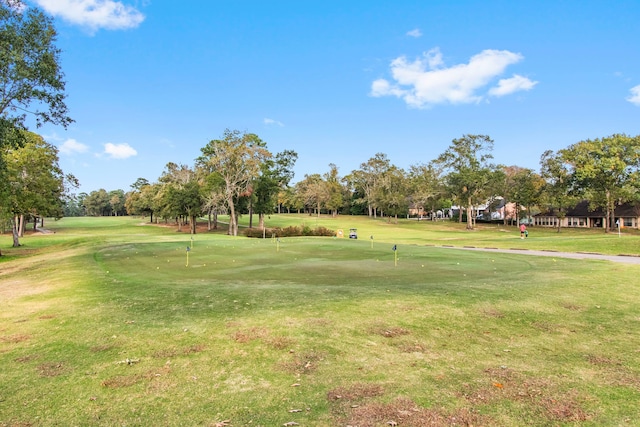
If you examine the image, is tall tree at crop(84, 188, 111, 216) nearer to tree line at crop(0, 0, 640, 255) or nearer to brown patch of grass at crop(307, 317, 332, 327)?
tree line at crop(0, 0, 640, 255)

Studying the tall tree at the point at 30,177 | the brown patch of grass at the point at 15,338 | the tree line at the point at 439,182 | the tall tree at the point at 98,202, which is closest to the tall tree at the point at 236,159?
the tree line at the point at 439,182

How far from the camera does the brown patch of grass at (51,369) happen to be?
16.5 ft

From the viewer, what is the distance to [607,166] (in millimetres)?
56469

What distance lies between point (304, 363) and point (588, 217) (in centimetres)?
8670

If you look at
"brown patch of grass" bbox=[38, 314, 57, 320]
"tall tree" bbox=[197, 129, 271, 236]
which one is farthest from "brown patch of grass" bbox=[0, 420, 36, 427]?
"tall tree" bbox=[197, 129, 271, 236]

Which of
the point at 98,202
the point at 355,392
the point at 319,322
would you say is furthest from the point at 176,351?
the point at 98,202

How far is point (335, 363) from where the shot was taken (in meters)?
5.45

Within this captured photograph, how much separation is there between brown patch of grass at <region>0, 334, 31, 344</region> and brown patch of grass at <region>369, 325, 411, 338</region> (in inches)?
232

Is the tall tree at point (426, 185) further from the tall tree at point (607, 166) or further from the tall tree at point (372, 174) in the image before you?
the tall tree at point (607, 166)

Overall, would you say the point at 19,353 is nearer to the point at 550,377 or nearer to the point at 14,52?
the point at 550,377

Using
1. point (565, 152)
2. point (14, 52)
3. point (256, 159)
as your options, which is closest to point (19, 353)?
point (14, 52)

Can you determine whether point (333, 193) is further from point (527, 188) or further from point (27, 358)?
point (27, 358)

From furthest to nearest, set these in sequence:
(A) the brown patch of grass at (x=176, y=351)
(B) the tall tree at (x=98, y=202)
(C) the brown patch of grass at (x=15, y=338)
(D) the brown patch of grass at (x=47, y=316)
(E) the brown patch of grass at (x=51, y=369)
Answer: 1. (B) the tall tree at (x=98, y=202)
2. (D) the brown patch of grass at (x=47, y=316)
3. (C) the brown patch of grass at (x=15, y=338)
4. (A) the brown patch of grass at (x=176, y=351)
5. (E) the brown patch of grass at (x=51, y=369)

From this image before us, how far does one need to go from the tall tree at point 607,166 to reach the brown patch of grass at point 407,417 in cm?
6636
